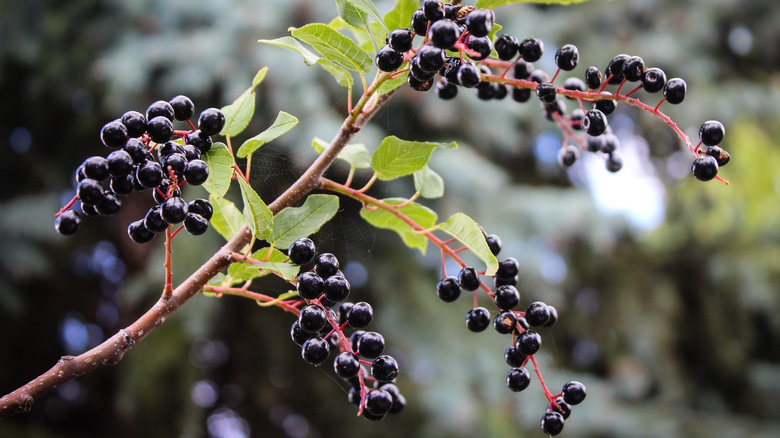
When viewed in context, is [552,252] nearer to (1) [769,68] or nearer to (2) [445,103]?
(2) [445,103]

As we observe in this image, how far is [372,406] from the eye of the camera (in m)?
0.53

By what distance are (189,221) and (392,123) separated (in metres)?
1.96

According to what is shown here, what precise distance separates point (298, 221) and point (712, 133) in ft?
1.33

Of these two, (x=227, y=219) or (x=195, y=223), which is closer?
(x=195, y=223)

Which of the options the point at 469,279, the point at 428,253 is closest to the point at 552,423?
the point at 469,279

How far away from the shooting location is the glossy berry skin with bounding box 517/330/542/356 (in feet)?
1.80

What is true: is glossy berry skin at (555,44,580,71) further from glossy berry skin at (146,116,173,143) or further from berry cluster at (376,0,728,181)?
glossy berry skin at (146,116,173,143)

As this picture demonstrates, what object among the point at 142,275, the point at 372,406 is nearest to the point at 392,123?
the point at 142,275

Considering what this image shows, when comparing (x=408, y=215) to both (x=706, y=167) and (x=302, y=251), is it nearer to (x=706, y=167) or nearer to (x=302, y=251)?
(x=302, y=251)

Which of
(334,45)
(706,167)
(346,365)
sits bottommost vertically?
(346,365)

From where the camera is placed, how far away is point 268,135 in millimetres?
543

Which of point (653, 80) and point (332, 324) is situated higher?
point (653, 80)

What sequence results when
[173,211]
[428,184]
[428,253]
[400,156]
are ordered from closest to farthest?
[173,211], [400,156], [428,184], [428,253]

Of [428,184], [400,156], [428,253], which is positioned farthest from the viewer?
[428,253]
